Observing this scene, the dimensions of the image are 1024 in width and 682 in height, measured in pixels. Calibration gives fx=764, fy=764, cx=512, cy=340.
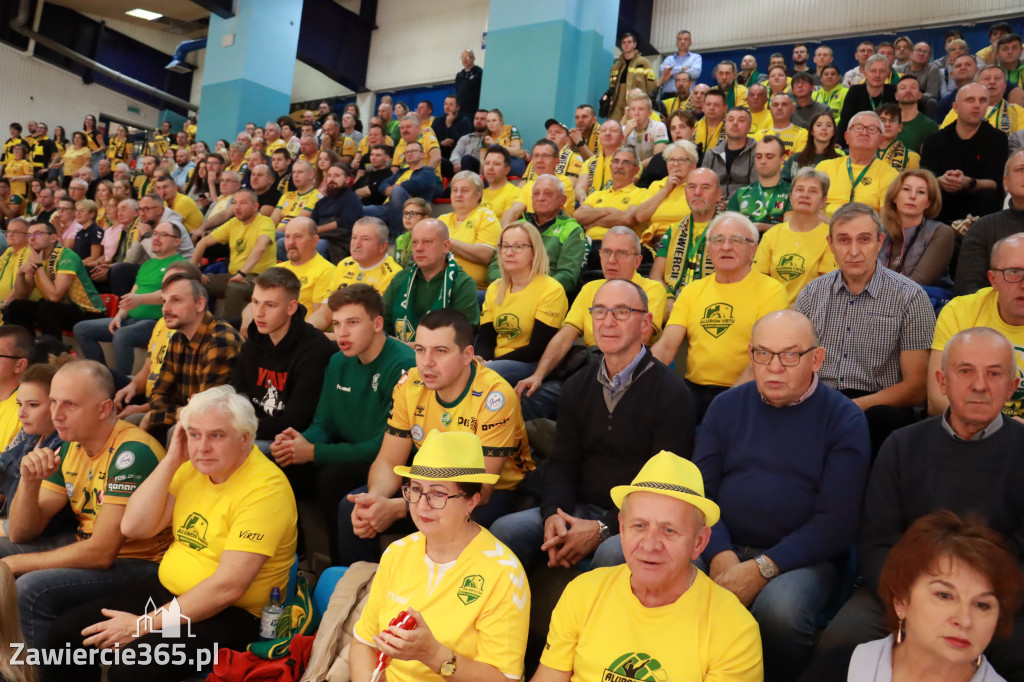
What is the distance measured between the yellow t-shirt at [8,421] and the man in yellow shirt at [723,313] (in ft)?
10.2

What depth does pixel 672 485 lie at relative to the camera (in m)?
1.87

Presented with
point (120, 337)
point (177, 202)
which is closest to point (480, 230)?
point (120, 337)

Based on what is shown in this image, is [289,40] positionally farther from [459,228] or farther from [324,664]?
[324,664]

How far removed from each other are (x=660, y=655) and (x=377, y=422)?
193 cm

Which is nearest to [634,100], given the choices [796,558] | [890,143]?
[890,143]

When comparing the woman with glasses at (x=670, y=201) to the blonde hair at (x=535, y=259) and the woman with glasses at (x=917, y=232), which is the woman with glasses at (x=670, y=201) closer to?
the blonde hair at (x=535, y=259)

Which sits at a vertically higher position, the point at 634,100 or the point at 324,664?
the point at 634,100

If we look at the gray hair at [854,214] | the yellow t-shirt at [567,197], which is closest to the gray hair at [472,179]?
the yellow t-shirt at [567,197]

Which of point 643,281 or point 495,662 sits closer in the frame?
point 495,662

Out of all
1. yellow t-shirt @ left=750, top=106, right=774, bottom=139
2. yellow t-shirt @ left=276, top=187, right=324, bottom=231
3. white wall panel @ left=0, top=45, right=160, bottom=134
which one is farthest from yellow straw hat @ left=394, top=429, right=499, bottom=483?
white wall panel @ left=0, top=45, right=160, bottom=134

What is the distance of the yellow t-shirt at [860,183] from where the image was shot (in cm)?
480

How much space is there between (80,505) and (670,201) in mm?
4078

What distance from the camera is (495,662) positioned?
1.99m

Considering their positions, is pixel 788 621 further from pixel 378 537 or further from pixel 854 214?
pixel 854 214
